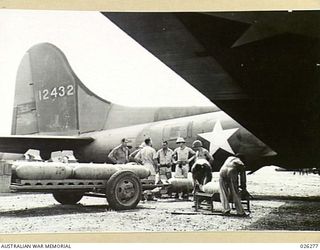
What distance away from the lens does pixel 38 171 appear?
2.70m

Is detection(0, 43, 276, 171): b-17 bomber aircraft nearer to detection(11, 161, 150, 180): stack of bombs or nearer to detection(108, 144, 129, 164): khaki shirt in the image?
detection(108, 144, 129, 164): khaki shirt

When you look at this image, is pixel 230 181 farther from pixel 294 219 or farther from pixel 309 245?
pixel 309 245

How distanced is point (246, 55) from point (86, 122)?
3.01 metres

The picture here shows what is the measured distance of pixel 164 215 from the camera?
2613 millimetres

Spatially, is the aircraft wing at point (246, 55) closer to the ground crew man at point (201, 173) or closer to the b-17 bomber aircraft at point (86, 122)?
the ground crew man at point (201, 173)

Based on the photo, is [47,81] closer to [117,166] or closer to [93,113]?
[93,113]

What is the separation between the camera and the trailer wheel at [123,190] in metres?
2.90

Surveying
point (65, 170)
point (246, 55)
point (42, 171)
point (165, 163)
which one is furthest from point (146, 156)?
point (246, 55)

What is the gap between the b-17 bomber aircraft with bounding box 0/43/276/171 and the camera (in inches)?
152

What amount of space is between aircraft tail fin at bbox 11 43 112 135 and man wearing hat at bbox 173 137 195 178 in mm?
1096

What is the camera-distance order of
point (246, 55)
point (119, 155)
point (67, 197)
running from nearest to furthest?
point (246, 55) → point (67, 197) → point (119, 155)

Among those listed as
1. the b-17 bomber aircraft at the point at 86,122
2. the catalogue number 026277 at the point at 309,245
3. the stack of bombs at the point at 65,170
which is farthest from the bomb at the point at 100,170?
the catalogue number 026277 at the point at 309,245

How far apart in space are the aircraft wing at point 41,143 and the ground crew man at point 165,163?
3.65 ft

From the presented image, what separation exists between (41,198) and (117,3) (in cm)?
160
